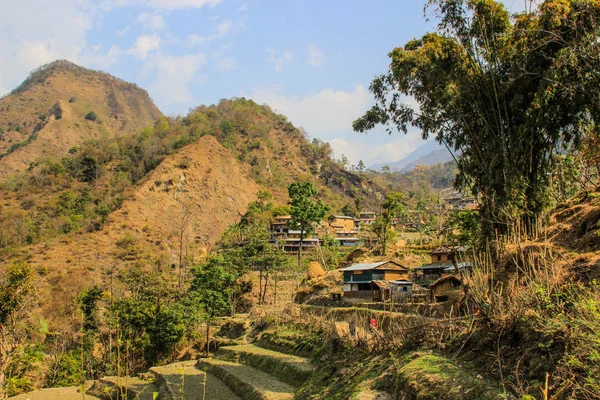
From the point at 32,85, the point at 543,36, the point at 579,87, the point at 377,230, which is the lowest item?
the point at 377,230

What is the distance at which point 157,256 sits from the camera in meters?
48.6

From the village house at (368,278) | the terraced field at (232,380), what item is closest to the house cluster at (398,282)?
the village house at (368,278)

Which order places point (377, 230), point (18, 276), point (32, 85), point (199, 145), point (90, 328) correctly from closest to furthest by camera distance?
point (18, 276), point (90, 328), point (377, 230), point (199, 145), point (32, 85)

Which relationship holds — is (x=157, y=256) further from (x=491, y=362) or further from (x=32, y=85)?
(x=32, y=85)

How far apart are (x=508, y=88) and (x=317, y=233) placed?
158 ft

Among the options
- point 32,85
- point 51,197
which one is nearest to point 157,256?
Answer: point 51,197

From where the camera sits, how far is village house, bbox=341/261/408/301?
81.1ft

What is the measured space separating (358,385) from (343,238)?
1981 inches

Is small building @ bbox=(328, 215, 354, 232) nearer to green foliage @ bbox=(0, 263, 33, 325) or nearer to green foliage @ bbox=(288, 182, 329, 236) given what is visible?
green foliage @ bbox=(288, 182, 329, 236)

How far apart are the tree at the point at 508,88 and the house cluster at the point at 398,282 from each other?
31.0 feet

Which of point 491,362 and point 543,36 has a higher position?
point 543,36

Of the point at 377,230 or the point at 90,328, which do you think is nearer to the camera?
the point at 90,328

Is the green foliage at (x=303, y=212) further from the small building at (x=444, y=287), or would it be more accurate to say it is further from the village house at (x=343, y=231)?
the small building at (x=444, y=287)

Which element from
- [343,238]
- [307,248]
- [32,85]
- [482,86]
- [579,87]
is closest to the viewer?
[579,87]
